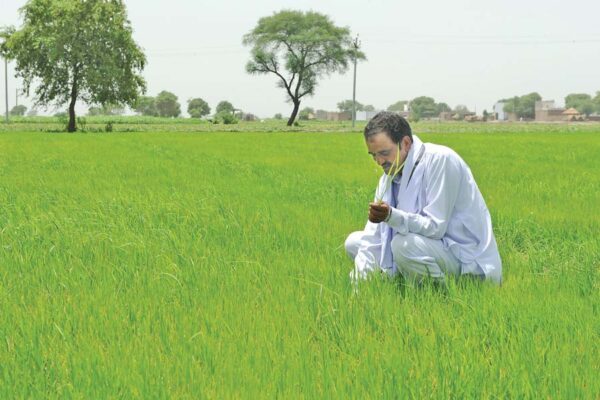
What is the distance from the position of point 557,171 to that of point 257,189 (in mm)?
5235

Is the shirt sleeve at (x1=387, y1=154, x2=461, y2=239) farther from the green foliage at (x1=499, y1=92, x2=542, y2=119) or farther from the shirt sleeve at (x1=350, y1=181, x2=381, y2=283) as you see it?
the green foliage at (x1=499, y1=92, x2=542, y2=119)

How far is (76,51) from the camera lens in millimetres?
34156

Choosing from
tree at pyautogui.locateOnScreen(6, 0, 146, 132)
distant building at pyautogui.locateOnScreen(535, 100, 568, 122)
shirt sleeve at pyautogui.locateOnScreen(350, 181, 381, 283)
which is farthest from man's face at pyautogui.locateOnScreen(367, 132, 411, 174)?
distant building at pyautogui.locateOnScreen(535, 100, 568, 122)

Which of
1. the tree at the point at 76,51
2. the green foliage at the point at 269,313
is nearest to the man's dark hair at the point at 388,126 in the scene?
the green foliage at the point at 269,313

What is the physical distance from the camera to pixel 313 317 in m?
2.76

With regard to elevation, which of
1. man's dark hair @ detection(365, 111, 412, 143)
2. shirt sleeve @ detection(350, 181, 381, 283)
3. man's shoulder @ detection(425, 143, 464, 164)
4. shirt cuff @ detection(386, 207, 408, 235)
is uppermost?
man's dark hair @ detection(365, 111, 412, 143)

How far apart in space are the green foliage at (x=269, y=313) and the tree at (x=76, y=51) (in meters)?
30.5

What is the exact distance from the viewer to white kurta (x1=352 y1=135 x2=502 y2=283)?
9.96 ft

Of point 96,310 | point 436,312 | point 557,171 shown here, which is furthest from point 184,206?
point 557,171

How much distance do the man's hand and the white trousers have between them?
229 mm

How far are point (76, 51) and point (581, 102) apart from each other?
163 m

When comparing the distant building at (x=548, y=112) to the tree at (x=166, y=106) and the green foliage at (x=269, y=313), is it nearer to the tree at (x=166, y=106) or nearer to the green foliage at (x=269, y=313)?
the tree at (x=166, y=106)

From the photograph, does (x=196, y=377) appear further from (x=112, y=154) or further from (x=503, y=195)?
(x=112, y=154)

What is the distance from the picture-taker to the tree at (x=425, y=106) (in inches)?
6009
